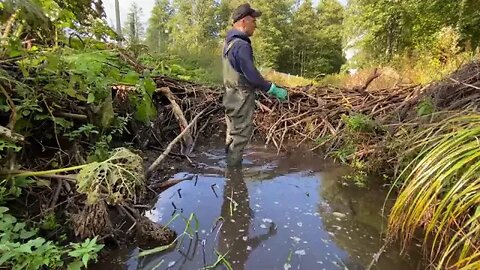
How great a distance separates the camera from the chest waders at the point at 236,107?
4.30 metres

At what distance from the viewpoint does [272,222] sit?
303 cm

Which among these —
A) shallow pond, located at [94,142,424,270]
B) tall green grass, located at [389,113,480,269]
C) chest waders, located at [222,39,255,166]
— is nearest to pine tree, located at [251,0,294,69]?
chest waders, located at [222,39,255,166]

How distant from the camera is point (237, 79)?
4.29 meters

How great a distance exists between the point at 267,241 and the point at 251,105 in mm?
2083

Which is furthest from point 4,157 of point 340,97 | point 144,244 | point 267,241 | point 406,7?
point 406,7

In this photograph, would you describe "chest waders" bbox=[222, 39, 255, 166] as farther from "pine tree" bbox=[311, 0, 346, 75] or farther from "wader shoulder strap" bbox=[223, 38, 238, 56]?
"pine tree" bbox=[311, 0, 346, 75]

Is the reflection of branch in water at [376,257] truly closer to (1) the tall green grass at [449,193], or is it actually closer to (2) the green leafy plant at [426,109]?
(1) the tall green grass at [449,193]

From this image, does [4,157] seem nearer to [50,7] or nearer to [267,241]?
[50,7]

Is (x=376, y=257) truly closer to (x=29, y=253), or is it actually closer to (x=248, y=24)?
(x=29, y=253)

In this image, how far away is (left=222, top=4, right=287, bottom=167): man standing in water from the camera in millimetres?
4109

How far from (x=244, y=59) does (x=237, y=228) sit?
1973 mm

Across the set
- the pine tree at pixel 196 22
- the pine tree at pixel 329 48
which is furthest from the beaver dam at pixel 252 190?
the pine tree at pixel 196 22

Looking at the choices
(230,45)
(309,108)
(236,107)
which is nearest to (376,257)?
(236,107)

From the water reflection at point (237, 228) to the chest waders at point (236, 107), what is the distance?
0.68m
